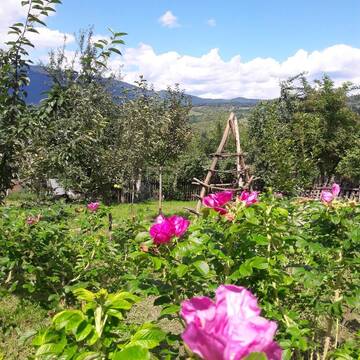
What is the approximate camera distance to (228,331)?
25.9 inches

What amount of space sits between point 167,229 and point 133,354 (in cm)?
64

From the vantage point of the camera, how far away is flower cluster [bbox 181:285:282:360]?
639mm

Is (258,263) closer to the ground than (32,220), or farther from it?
farther from it

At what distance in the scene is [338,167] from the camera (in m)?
19.3

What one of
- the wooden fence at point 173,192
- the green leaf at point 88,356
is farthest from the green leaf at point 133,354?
the wooden fence at point 173,192

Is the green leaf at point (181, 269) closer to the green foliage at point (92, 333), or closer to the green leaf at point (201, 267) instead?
the green leaf at point (201, 267)

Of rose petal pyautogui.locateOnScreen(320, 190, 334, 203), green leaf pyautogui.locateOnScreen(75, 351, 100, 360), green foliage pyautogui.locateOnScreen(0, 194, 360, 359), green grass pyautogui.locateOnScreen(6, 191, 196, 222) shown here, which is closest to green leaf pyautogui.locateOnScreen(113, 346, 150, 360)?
green foliage pyautogui.locateOnScreen(0, 194, 360, 359)

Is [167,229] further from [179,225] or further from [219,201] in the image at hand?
[219,201]

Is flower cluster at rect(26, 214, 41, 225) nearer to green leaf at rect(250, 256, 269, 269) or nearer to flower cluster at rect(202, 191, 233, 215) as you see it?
flower cluster at rect(202, 191, 233, 215)

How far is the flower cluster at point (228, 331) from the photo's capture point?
25.1 inches

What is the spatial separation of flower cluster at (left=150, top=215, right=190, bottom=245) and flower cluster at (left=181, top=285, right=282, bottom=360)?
2.82 ft

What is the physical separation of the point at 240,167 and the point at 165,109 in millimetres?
6242

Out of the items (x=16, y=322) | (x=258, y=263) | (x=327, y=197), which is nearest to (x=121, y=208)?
(x=16, y=322)

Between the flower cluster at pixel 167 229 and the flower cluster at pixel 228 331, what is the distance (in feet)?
2.82
